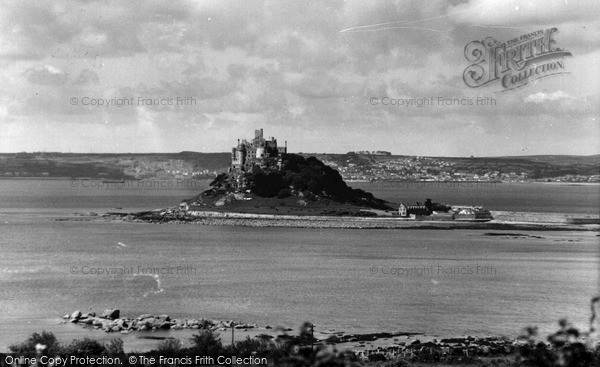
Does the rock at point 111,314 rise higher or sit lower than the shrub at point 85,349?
lower

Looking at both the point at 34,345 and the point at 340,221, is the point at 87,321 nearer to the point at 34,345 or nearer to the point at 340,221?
the point at 34,345

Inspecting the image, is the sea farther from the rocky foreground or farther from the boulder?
the rocky foreground

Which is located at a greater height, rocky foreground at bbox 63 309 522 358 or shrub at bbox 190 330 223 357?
shrub at bbox 190 330 223 357

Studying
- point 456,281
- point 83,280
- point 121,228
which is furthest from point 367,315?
point 121,228

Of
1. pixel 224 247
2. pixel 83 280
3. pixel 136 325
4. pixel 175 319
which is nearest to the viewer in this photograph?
pixel 136 325

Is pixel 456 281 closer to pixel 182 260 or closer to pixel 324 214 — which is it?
pixel 182 260

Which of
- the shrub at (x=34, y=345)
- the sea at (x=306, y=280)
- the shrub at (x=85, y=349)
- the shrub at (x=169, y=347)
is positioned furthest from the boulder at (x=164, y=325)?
the shrub at (x=85, y=349)

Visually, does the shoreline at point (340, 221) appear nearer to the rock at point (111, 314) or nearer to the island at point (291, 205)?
the island at point (291, 205)

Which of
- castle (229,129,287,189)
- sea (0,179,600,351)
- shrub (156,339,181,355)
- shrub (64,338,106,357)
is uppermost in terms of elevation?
castle (229,129,287,189)

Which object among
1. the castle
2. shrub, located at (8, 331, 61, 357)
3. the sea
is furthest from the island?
shrub, located at (8, 331, 61, 357)
